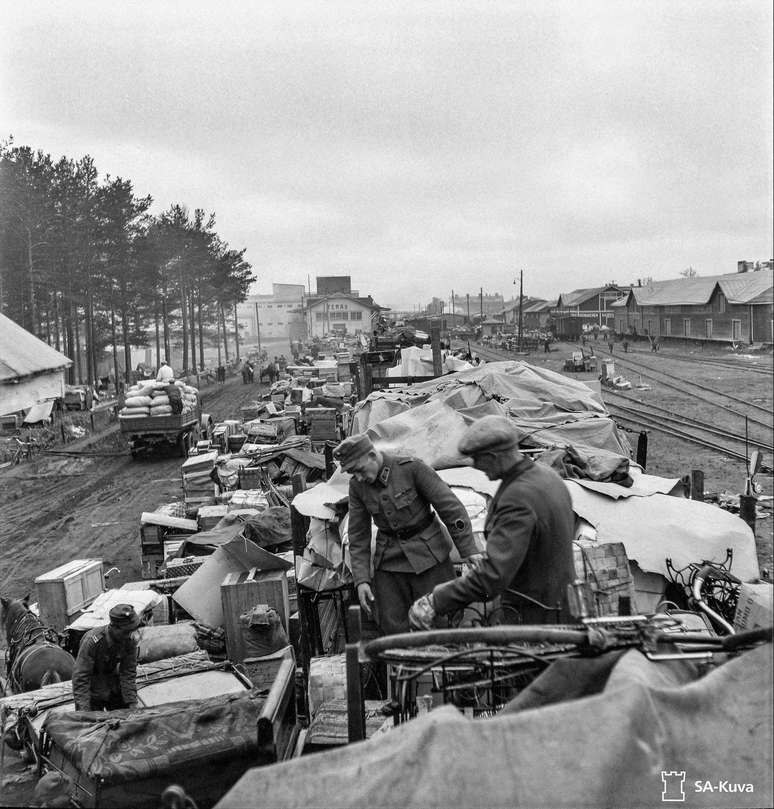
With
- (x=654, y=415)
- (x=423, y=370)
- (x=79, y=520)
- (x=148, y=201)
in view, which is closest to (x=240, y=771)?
(x=79, y=520)

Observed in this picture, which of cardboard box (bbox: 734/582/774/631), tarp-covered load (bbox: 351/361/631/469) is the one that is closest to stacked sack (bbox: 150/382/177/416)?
tarp-covered load (bbox: 351/361/631/469)

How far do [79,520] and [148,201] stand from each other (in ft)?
92.1

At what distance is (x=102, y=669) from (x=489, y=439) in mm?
3499

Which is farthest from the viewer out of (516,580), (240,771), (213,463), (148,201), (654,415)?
(148,201)

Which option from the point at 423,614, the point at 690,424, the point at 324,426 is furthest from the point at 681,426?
the point at 423,614

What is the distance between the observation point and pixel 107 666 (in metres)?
5.19

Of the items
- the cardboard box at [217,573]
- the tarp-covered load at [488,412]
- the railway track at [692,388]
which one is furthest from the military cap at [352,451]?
the railway track at [692,388]

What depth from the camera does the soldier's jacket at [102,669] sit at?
16.8ft

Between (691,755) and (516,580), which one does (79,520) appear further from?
(691,755)

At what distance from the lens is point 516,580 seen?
3.49 m

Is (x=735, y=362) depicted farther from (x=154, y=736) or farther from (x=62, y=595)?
(x=154, y=736)

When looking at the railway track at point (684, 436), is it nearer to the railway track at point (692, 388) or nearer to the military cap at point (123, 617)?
the railway track at point (692, 388)

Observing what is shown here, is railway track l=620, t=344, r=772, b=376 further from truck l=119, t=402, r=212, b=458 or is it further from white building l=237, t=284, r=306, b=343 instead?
white building l=237, t=284, r=306, b=343

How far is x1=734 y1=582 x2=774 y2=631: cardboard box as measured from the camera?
3.48 metres
